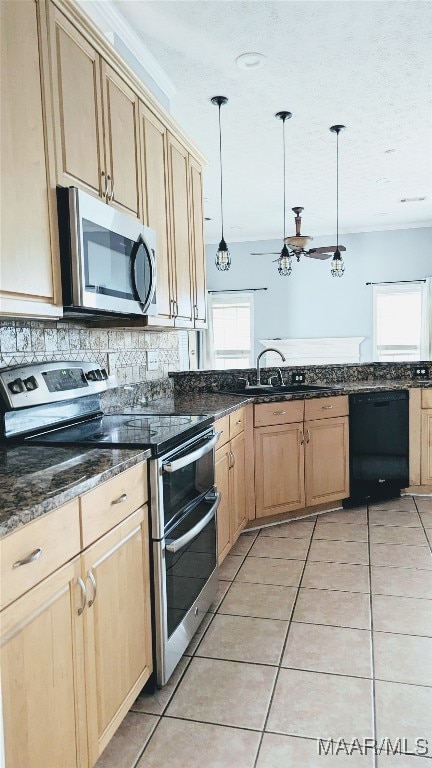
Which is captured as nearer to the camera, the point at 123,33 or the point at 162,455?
the point at 162,455

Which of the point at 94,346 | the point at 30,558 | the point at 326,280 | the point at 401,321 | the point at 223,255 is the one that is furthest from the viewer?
the point at 326,280

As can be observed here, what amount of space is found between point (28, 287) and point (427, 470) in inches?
138

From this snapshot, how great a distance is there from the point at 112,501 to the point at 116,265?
3.36 ft

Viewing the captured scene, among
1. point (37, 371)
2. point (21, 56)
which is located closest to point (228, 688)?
point (37, 371)

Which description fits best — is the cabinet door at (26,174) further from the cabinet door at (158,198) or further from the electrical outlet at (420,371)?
the electrical outlet at (420,371)

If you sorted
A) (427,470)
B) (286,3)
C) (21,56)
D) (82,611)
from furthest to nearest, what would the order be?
(427,470) < (286,3) < (21,56) < (82,611)

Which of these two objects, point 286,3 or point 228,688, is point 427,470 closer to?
point 228,688

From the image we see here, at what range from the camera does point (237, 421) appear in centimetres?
313

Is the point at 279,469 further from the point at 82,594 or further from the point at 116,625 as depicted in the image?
the point at 82,594

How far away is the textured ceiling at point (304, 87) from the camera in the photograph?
2.72m

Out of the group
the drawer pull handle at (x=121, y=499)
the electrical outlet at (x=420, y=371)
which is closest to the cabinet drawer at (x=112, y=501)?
the drawer pull handle at (x=121, y=499)

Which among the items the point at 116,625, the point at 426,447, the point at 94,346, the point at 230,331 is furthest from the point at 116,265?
the point at 230,331

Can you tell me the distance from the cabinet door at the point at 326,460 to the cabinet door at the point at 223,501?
92 cm

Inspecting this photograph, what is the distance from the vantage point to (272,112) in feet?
12.6
